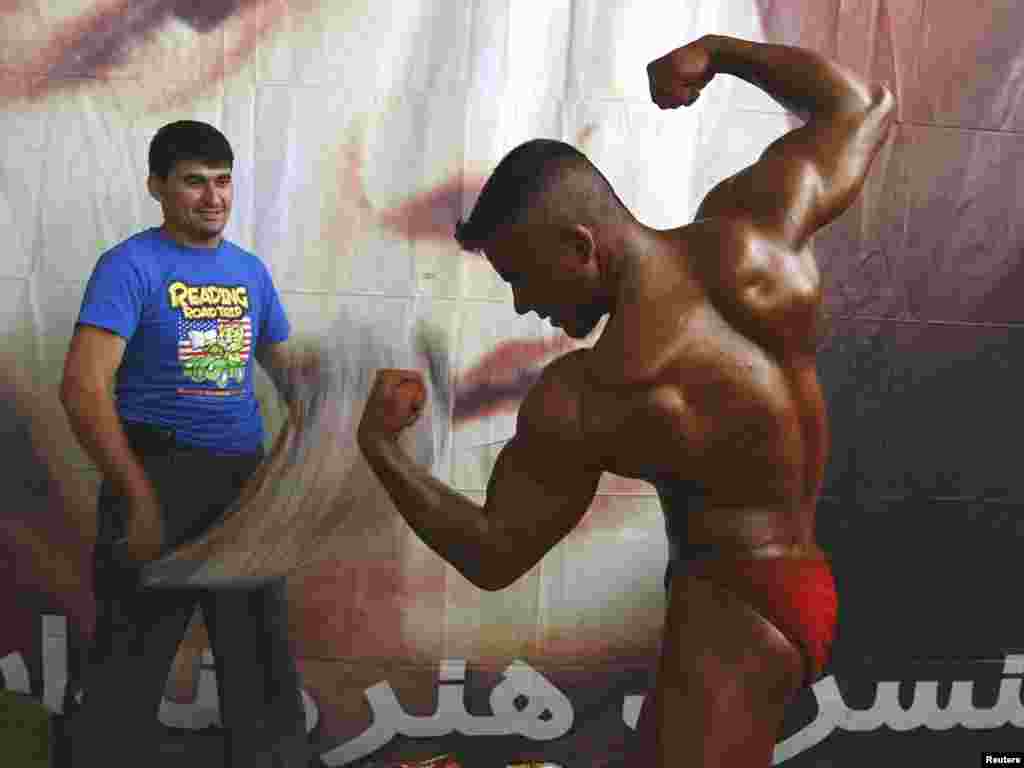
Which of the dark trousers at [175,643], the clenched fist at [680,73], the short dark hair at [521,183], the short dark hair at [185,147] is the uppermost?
the clenched fist at [680,73]

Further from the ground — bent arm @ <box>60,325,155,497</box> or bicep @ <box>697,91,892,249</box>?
bicep @ <box>697,91,892,249</box>

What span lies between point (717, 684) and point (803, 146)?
30.9 inches

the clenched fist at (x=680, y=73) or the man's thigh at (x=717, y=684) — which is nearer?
the man's thigh at (x=717, y=684)

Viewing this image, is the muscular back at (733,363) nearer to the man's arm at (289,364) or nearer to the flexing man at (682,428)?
the flexing man at (682,428)

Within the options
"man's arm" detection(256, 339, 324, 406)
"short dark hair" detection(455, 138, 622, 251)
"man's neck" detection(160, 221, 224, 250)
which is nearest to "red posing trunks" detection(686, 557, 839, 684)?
"short dark hair" detection(455, 138, 622, 251)

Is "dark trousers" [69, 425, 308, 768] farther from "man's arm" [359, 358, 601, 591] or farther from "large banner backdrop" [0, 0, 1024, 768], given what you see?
"man's arm" [359, 358, 601, 591]

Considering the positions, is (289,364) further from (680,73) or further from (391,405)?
(680,73)

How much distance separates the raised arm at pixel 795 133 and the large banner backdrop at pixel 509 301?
0.71 m

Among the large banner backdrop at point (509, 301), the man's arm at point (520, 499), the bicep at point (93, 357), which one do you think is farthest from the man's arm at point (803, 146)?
the bicep at point (93, 357)

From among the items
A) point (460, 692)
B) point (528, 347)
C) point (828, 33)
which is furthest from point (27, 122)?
point (828, 33)

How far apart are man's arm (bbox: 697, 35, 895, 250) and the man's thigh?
522 mm

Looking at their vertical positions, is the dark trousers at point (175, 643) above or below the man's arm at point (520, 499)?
below

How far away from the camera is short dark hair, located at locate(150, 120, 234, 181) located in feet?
6.94

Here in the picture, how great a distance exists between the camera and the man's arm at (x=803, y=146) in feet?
4.70
